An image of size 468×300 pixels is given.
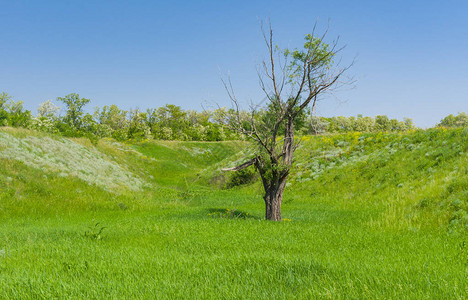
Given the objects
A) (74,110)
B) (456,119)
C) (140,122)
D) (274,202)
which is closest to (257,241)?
(274,202)

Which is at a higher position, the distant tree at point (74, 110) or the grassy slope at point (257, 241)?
the distant tree at point (74, 110)

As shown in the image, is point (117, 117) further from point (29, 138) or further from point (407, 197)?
point (407, 197)

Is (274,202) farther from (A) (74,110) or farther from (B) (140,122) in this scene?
(B) (140,122)

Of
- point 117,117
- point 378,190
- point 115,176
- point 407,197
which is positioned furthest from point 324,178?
point 117,117

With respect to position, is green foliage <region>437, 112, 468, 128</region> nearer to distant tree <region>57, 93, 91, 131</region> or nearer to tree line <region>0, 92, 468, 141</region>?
tree line <region>0, 92, 468, 141</region>

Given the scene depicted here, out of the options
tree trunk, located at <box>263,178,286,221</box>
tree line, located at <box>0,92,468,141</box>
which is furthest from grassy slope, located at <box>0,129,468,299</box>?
tree line, located at <box>0,92,468,141</box>

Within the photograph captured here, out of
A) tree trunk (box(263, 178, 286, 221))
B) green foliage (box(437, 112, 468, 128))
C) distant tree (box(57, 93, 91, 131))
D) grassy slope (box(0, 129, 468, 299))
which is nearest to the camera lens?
grassy slope (box(0, 129, 468, 299))

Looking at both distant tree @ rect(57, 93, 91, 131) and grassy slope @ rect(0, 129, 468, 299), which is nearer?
grassy slope @ rect(0, 129, 468, 299)

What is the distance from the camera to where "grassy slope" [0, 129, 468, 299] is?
4.30 m

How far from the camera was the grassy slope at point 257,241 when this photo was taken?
4.30m

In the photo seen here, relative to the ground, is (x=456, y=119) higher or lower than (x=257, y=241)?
higher

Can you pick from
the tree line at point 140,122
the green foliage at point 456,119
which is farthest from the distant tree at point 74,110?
the green foliage at point 456,119

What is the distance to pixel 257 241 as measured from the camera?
8.14m

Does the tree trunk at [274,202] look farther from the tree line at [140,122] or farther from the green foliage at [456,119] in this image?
the green foliage at [456,119]
